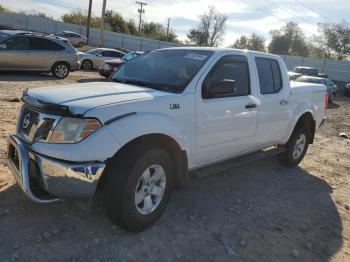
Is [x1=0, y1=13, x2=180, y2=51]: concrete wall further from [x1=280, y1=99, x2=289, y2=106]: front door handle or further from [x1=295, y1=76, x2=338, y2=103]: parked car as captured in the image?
[x1=280, y1=99, x2=289, y2=106]: front door handle

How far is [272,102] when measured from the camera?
222 inches

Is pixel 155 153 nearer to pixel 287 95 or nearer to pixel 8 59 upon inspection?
pixel 287 95

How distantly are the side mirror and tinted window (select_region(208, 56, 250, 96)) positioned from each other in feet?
0.20

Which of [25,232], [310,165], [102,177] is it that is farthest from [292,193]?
[25,232]

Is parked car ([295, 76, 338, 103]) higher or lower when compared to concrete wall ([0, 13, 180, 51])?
lower

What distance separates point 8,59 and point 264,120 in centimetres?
1177

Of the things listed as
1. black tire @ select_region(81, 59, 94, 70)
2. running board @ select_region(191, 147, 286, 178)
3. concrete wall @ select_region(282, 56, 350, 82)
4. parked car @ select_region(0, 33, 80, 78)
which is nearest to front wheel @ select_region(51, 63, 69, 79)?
parked car @ select_region(0, 33, 80, 78)

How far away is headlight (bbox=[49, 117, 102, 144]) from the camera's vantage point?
11.3 feet

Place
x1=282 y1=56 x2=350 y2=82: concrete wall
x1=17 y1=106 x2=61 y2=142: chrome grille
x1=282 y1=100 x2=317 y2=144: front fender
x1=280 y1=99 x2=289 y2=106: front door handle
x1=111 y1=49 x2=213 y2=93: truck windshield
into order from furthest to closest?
x1=282 y1=56 x2=350 y2=82: concrete wall
x1=282 y1=100 x2=317 y2=144: front fender
x1=280 y1=99 x2=289 y2=106: front door handle
x1=111 y1=49 x2=213 y2=93: truck windshield
x1=17 y1=106 x2=61 y2=142: chrome grille

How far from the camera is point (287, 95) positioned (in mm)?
6070

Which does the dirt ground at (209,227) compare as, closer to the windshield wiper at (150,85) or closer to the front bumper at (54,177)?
the front bumper at (54,177)

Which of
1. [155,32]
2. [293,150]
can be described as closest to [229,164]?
[293,150]

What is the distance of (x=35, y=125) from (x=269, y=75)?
3.45 meters

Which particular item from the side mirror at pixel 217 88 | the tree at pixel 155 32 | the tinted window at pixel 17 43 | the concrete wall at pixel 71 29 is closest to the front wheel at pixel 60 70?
the tinted window at pixel 17 43
